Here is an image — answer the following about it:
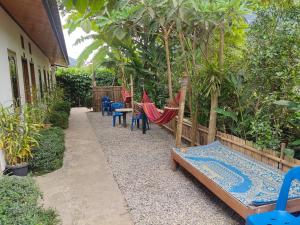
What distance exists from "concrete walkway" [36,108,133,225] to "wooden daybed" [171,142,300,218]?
1.11 m

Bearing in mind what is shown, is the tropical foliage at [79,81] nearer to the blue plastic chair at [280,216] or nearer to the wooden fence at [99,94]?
the wooden fence at [99,94]

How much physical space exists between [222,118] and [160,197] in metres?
2.25

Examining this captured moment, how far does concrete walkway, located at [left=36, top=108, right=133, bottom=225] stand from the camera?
303cm

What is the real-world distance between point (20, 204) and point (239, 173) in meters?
2.67

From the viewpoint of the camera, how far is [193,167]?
378 cm

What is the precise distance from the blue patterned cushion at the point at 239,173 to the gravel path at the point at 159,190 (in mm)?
349

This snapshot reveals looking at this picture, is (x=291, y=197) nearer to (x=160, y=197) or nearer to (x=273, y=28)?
(x=160, y=197)

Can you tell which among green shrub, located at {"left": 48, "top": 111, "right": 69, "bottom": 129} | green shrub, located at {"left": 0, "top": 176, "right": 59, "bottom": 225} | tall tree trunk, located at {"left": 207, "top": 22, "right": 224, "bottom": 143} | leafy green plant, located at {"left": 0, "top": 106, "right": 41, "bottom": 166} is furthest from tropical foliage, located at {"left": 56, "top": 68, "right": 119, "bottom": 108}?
green shrub, located at {"left": 0, "top": 176, "right": 59, "bottom": 225}

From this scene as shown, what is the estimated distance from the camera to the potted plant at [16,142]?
397 centimetres

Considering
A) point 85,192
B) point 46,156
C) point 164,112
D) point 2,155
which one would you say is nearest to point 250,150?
point 164,112

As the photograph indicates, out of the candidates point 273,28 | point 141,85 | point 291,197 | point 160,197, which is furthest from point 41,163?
point 141,85

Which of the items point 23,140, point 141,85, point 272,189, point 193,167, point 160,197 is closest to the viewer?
point 272,189

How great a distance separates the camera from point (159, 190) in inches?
149

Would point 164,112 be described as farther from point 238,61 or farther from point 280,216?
point 280,216
